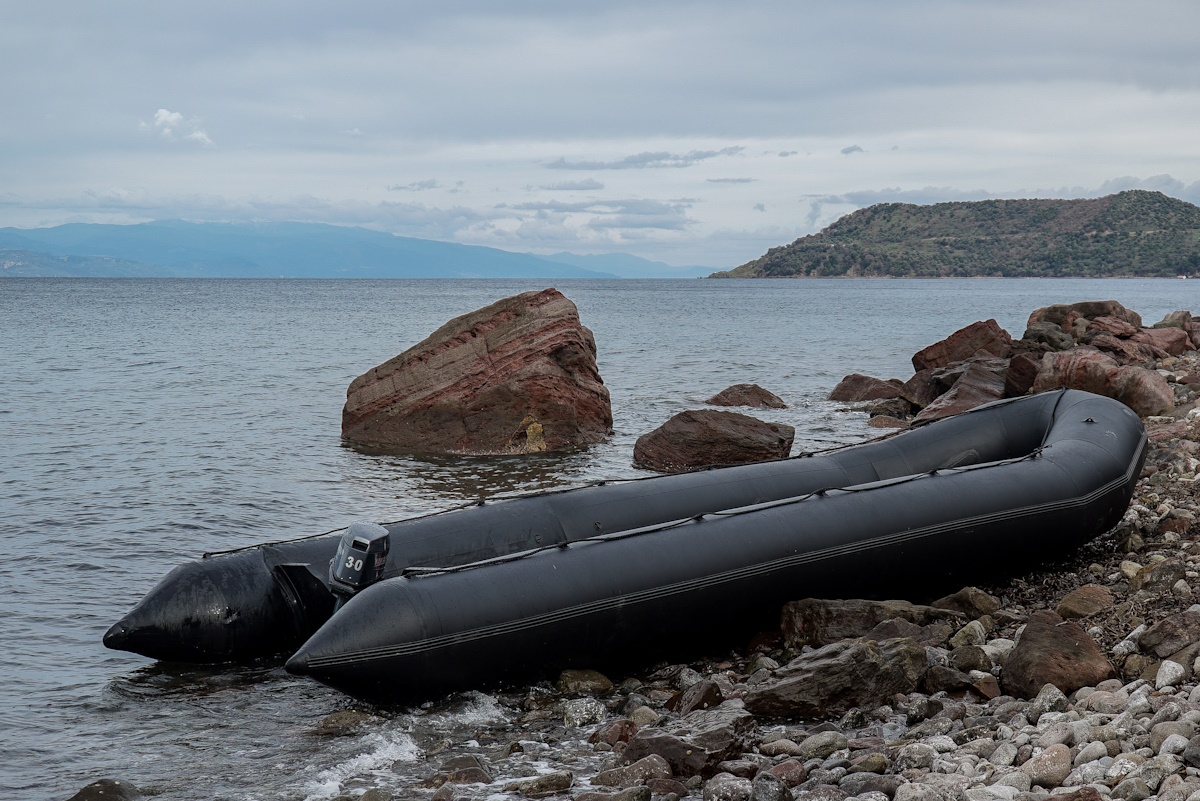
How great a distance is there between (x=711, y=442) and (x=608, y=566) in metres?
6.78

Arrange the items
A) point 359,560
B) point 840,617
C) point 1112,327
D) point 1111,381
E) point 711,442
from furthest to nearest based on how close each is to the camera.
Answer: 1. point 1112,327
2. point 1111,381
3. point 711,442
4. point 840,617
5. point 359,560

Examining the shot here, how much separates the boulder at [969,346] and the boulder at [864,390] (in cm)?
85

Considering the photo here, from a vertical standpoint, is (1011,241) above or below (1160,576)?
above

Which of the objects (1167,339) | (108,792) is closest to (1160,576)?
(108,792)

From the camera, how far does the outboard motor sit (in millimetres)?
6457

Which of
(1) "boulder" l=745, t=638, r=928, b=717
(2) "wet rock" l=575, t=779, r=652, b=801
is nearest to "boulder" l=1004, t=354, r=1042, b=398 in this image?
(1) "boulder" l=745, t=638, r=928, b=717

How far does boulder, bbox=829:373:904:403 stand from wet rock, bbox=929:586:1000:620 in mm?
12541

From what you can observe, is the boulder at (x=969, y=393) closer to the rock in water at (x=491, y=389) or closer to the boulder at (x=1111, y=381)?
the boulder at (x=1111, y=381)

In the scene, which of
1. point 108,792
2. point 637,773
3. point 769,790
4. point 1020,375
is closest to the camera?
point 769,790

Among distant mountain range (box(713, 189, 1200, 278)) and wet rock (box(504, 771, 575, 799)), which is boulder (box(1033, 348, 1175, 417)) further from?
distant mountain range (box(713, 189, 1200, 278))

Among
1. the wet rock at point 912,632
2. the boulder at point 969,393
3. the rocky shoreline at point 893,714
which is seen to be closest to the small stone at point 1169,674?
the rocky shoreline at point 893,714

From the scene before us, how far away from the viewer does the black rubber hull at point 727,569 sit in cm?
600

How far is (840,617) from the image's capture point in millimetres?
7023

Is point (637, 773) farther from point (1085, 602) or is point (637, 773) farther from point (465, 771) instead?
point (1085, 602)
